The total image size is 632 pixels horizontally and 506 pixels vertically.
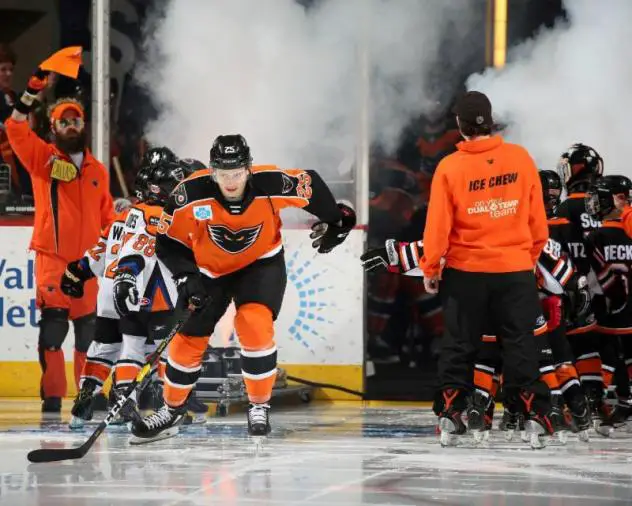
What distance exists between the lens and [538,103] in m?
8.23

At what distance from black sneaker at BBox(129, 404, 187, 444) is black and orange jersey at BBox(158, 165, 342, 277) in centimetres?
60

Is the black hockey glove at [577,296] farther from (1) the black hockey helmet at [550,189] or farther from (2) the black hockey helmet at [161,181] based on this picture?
(2) the black hockey helmet at [161,181]

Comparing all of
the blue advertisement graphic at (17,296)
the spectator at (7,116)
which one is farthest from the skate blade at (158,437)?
the spectator at (7,116)

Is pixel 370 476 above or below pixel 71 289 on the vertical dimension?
below

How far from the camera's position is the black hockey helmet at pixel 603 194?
6.28m

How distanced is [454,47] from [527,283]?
326cm

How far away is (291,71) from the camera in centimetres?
855

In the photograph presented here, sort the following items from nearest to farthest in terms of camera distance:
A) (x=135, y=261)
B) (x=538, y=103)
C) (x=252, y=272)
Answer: (x=252, y=272) → (x=135, y=261) → (x=538, y=103)

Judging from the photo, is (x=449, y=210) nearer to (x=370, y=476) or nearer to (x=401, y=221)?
(x=370, y=476)

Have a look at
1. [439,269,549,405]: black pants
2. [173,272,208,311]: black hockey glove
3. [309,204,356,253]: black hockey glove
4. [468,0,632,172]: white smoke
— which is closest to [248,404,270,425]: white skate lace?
[173,272,208,311]: black hockey glove

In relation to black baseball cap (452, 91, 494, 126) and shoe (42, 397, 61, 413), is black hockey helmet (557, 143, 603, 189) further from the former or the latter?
shoe (42, 397, 61, 413)

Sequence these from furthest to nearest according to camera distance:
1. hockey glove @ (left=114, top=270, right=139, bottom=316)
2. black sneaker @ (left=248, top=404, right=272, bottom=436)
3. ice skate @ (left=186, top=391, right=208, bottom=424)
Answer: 1. ice skate @ (left=186, top=391, right=208, bottom=424)
2. hockey glove @ (left=114, top=270, right=139, bottom=316)
3. black sneaker @ (left=248, top=404, right=272, bottom=436)

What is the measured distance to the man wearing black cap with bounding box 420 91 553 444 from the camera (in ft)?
17.4

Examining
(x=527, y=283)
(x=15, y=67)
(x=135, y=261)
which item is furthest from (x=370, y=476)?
(x=15, y=67)
